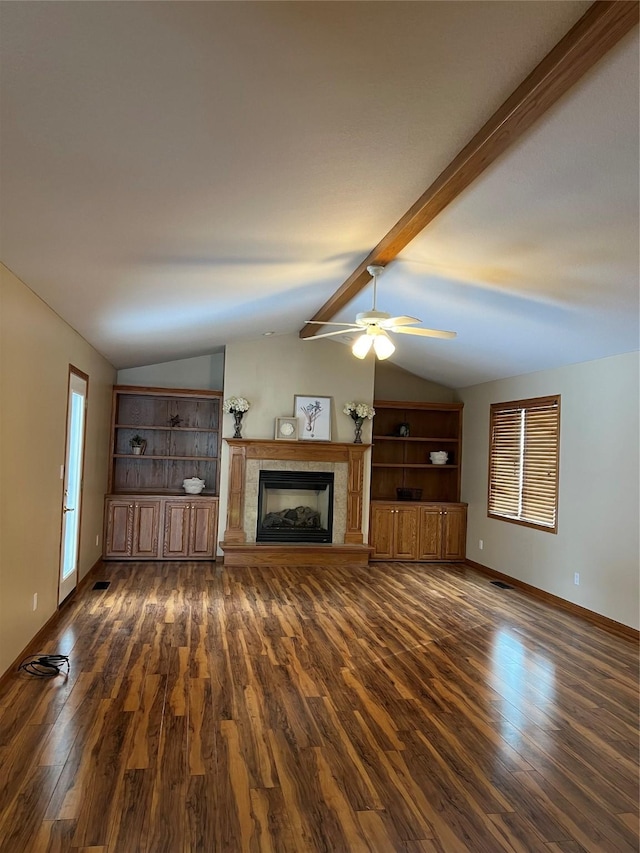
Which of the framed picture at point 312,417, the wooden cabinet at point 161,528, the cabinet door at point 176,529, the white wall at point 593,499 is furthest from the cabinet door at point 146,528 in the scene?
the white wall at point 593,499

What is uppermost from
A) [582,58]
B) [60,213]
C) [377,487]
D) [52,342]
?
[582,58]

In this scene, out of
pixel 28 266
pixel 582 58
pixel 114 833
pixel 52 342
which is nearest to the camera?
pixel 582 58

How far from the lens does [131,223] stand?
3088 millimetres

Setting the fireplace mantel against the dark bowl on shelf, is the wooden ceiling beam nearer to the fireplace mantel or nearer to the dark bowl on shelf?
the fireplace mantel

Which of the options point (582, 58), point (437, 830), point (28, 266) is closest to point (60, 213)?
point (28, 266)

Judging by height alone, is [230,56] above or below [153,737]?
above

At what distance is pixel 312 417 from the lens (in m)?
8.20

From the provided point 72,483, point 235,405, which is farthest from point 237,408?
point 72,483

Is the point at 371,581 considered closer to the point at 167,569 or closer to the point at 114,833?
the point at 167,569

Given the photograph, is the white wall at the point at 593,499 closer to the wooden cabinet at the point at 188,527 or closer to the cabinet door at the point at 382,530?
the cabinet door at the point at 382,530

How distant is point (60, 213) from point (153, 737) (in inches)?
103

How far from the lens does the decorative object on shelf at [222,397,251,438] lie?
25.7 feet

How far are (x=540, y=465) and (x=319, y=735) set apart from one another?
4.49 m

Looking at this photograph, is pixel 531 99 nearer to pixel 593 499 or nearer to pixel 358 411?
pixel 593 499
